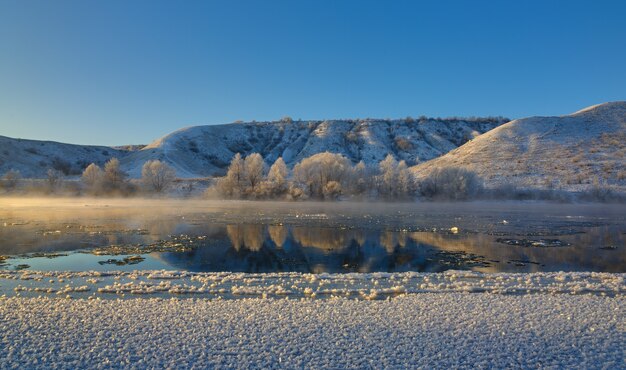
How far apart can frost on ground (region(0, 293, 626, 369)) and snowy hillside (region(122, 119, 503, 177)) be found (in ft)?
324

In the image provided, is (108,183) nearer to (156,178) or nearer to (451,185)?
(156,178)

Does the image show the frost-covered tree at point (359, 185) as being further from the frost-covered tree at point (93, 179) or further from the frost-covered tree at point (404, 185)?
the frost-covered tree at point (93, 179)

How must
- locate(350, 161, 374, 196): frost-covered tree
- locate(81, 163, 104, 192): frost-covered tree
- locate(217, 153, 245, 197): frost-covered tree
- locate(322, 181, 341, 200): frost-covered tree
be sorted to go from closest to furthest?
locate(322, 181, 341, 200): frost-covered tree
locate(350, 161, 374, 196): frost-covered tree
locate(217, 153, 245, 197): frost-covered tree
locate(81, 163, 104, 192): frost-covered tree

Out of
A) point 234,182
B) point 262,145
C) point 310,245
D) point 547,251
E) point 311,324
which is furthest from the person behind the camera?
point 262,145

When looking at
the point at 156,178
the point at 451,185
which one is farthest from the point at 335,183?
the point at 156,178

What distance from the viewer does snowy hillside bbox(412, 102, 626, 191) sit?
71.4 metres

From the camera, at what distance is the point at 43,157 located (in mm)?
103750

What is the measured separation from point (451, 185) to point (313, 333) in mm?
62735

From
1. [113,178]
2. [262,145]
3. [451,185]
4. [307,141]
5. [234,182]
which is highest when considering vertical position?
[307,141]

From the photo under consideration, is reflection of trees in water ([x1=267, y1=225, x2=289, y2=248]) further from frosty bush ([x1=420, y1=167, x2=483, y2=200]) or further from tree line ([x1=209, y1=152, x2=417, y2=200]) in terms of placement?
frosty bush ([x1=420, y1=167, x2=483, y2=200])

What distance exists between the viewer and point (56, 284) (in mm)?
14023

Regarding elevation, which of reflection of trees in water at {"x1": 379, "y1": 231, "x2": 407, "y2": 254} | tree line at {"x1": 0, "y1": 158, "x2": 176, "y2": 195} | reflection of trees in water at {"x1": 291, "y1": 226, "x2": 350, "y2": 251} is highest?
tree line at {"x1": 0, "y1": 158, "x2": 176, "y2": 195}

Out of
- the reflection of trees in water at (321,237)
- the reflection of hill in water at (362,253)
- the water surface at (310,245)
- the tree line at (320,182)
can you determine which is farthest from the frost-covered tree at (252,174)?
the reflection of hill in water at (362,253)

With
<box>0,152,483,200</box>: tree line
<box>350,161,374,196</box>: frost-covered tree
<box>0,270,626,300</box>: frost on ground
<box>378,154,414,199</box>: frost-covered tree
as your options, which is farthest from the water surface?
<box>350,161,374,196</box>: frost-covered tree
